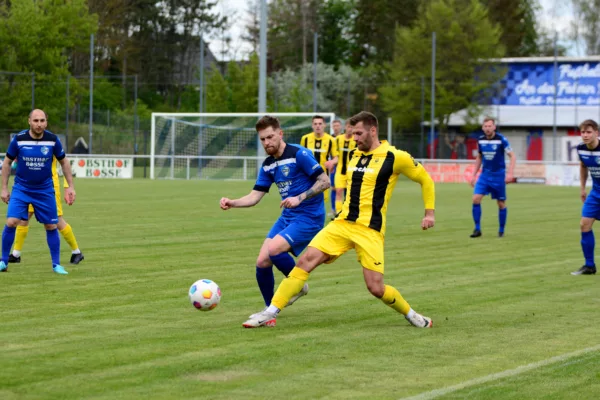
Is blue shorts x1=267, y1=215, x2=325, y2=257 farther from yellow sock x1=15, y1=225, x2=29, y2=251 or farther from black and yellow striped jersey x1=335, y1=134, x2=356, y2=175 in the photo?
black and yellow striped jersey x1=335, y1=134, x2=356, y2=175

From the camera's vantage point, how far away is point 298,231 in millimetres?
9195

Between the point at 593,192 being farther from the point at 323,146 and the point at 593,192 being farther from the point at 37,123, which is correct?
the point at 323,146

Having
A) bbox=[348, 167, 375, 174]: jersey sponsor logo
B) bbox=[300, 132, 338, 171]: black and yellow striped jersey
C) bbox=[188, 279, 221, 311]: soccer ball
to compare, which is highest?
bbox=[300, 132, 338, 171]: black and yellow striped jersey

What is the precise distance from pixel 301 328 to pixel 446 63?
48.1 m

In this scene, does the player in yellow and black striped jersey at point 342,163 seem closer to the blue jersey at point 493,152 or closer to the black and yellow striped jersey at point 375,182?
the blue jersey at point 493,152

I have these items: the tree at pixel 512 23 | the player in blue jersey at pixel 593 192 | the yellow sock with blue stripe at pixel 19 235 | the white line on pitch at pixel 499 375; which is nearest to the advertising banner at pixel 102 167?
the yellow sock with blue stripe at pixel 19 235

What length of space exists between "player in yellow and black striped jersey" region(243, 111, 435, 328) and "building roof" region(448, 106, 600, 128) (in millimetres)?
47129

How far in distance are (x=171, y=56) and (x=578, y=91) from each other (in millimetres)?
30598

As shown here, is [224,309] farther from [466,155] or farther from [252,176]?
[466,155]

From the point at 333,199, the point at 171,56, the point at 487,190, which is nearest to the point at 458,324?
the point at 487,190

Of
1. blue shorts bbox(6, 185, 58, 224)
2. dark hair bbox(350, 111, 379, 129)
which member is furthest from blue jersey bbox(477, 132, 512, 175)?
dark hair bbox(350, 111, 379, 129)

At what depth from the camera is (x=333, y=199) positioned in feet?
75.7

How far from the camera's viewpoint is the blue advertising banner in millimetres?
57594

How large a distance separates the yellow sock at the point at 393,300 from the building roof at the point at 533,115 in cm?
4716
